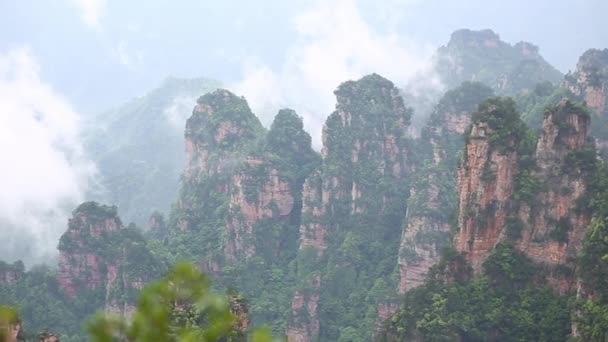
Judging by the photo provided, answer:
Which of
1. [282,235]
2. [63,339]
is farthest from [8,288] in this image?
[282,235]

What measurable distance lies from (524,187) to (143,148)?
87.2 metres

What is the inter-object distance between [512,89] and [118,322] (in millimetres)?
67426

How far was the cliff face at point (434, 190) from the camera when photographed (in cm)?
4269

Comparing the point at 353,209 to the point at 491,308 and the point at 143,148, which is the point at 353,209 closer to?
the point at 491,308

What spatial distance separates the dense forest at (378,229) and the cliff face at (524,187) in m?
0.06

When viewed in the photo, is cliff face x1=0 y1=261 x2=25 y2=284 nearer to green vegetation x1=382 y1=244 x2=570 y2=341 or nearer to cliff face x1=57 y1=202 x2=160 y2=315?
cliff face x1=57 y1=202 x2=160 y2=315

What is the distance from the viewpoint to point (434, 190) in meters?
45.4

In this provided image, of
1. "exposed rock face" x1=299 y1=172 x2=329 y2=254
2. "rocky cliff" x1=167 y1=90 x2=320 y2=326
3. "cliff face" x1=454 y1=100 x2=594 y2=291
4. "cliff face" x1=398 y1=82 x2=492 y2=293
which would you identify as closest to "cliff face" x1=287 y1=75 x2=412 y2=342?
"exposed rock face" x1=299 y1=172 x2=329 y2=254

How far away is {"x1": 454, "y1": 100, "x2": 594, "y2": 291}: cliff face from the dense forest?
0.06 metres

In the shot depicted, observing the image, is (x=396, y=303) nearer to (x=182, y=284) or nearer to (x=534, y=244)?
(x=534, y=244)

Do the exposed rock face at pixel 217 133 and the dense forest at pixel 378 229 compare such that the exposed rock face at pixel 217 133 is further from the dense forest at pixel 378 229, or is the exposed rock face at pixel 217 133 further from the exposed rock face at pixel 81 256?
the exposed rock face at pixel 81 256

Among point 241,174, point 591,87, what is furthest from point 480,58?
point 241,174

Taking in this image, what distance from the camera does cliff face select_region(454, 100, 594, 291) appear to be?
2689 cm

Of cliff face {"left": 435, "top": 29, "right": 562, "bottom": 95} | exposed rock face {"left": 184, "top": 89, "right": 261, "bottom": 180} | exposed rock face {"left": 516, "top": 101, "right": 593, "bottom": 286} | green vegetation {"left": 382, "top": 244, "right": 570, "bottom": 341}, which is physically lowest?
green vegetation {"left": 382, "top": 244, "right": 570, "bottom": 341}
